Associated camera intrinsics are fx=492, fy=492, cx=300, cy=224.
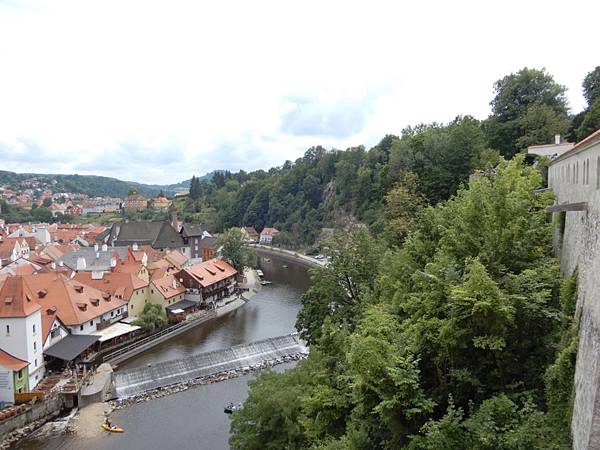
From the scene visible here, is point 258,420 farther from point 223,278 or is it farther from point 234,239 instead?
point 234,239

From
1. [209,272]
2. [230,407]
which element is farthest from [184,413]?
[209,272]

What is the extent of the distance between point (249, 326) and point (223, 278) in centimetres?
844

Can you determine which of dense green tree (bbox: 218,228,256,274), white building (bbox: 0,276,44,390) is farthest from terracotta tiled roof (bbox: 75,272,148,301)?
dense green tree (bbox: 218,228,256,274)

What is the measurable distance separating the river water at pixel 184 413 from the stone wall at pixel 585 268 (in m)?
15.8

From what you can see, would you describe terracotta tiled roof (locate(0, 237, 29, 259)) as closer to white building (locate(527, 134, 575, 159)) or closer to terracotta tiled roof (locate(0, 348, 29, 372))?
terracotta tiled roof (locate(0, 348, 29, 372))

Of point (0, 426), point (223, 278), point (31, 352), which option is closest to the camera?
point (0, 426)

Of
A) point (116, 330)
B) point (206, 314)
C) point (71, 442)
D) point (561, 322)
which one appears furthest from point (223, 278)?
point (561, 322)

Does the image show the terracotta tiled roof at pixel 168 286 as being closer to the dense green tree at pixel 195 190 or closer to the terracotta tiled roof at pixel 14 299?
the terracotta tiled roof at pixel 14 299

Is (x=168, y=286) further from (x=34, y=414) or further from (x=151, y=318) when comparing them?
(x=34, y=414)

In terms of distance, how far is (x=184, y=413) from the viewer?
22.6 metres

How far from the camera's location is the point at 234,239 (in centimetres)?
5134

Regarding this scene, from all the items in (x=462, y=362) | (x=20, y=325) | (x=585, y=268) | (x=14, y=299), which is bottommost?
(x=20, y=325)

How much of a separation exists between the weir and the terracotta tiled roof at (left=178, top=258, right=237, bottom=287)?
1145 cm

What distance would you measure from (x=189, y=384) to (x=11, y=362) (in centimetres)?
817
